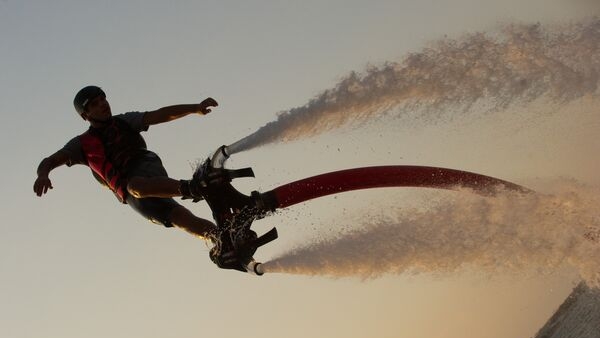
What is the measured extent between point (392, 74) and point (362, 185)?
178cm

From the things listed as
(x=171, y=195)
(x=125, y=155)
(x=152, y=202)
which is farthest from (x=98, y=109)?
(x=171, y=195)

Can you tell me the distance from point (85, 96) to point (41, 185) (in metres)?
1.21

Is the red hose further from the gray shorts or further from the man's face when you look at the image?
the man's face

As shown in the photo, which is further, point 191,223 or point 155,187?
point 191,223

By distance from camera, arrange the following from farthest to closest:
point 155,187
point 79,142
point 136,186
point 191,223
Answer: point 79,142 < point 191,223 < point 136,186 < point 155,187

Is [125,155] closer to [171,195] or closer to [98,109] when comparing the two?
[98,109]

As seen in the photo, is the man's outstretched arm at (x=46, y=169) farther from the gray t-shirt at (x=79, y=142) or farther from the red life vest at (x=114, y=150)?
the red life vest at (x=114, y=150)

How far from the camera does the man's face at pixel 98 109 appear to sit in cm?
905

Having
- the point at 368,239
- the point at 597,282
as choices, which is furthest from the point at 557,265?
the point at 368,239

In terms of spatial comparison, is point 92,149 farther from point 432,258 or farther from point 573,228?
point 573,228

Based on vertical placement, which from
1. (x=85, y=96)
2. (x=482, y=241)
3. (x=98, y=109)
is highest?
(x=85, y=96)

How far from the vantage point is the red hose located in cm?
871

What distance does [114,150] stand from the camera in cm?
901

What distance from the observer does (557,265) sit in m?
9.45
